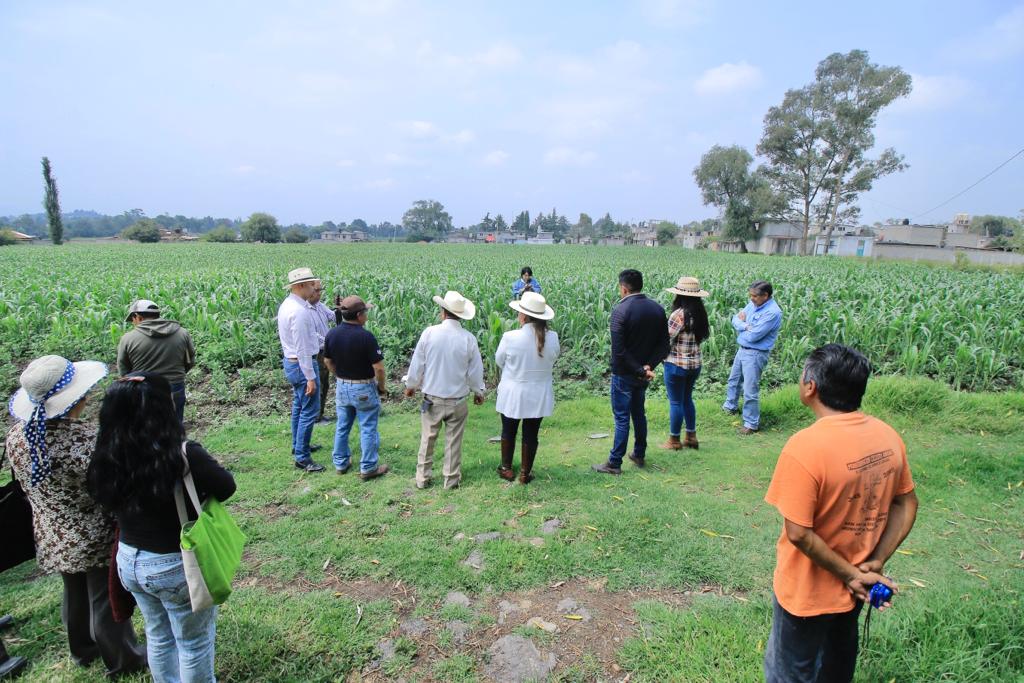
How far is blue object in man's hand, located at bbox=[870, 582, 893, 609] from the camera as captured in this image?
1.87 meters

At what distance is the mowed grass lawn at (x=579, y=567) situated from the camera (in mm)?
2713

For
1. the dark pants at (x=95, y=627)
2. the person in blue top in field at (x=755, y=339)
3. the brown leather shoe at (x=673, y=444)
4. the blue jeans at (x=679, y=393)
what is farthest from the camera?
the person in blue top in field at (x=755, y=339)

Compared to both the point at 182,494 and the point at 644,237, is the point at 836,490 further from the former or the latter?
the point at 644,237

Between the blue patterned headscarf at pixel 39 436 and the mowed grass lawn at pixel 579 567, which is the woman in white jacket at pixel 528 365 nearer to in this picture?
the mowed grass lawn at pixel 579 567

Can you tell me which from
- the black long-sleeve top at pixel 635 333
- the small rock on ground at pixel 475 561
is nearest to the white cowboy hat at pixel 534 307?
the black long-sleeve top at pixel 635 333

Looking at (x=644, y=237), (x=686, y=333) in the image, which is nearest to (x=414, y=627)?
(x=686, y=333)

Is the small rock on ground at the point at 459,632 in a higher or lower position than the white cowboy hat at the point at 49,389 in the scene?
lower

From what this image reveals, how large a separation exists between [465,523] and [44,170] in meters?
88.9

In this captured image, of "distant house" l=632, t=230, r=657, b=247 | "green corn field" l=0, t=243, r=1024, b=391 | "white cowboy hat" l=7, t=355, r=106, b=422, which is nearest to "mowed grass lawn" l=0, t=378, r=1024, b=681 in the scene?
"white cowboy hat" l=7, t=355, r=106, b=422

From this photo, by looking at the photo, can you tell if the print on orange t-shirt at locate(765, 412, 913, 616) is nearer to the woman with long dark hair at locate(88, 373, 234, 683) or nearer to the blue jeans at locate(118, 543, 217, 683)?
the woman with long dark hair at locate(88, 373, 234, 683)

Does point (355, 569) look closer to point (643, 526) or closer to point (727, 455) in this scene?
point (643, 526)

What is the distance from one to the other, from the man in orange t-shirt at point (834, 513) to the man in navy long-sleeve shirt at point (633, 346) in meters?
2.81

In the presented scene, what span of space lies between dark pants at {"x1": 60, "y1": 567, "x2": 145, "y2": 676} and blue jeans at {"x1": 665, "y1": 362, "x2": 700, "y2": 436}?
16.2ft

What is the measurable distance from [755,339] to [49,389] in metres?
6.47
